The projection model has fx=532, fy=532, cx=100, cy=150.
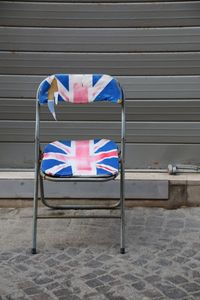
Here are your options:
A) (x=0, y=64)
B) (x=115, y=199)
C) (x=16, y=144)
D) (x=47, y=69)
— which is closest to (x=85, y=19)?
(x=47, y=69)

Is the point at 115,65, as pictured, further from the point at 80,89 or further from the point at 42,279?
the point at 42,279

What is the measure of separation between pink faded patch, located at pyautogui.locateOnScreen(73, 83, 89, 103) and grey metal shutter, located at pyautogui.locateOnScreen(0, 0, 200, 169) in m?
0.89

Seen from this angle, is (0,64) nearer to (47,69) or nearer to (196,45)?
(47,69)

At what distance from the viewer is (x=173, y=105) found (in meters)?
5.22

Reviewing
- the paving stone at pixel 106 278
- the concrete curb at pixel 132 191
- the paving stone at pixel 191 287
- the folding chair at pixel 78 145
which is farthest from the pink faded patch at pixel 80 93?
the paving stone at pixel 191 287

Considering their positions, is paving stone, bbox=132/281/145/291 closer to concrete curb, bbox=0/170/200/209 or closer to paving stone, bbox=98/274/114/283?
paving stone, bbox=98/274/114/283

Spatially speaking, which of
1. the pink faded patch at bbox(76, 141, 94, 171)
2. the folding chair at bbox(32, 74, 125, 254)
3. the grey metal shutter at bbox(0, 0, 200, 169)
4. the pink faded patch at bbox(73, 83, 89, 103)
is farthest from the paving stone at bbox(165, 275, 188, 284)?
the grey metal shutter at bbox(0, 0, 200, 169)

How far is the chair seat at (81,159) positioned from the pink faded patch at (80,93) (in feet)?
1.28

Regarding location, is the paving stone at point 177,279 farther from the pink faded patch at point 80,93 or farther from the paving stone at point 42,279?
the pink faded patch at point 80,93

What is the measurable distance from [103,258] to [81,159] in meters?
0.79

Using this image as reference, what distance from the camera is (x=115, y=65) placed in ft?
17.0

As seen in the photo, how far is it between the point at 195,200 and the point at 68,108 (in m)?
1.53

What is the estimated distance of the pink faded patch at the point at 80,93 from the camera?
4336 mm

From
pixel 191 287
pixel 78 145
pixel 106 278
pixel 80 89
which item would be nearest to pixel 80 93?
pixel 80 89
